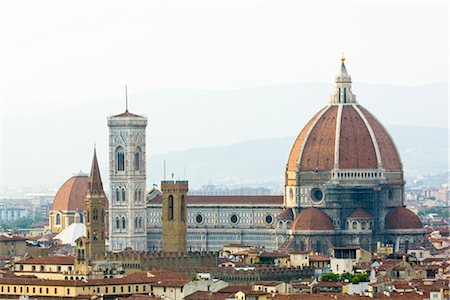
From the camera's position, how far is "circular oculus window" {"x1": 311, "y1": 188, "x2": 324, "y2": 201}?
153 meters

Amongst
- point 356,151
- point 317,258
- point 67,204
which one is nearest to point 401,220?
point 356,151

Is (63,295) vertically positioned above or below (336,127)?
below

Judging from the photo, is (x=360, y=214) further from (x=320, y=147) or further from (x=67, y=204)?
(x=67, y=204)

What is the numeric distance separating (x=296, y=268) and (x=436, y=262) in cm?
1069

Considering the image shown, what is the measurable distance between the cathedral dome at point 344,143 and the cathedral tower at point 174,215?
1372 cm

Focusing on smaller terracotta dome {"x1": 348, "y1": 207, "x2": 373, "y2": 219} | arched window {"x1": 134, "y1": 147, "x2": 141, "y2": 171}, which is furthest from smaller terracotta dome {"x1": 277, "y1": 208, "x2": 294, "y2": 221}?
arched window {"x1": 134, "y1": 147, "x2": 141, "y2": 171}

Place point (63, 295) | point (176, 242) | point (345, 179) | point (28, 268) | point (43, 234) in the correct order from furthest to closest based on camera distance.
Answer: point (43, 234), point (345, 179), point (176, 242), point (28, 268), point (63, 295)

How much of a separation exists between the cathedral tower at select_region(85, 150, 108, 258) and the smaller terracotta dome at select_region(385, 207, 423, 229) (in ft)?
81.2

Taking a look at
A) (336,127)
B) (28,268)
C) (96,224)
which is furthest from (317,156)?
(28,268)

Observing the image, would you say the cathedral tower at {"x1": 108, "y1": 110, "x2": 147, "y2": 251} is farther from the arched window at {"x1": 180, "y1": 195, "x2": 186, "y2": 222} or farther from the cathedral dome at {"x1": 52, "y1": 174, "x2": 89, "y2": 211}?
the cathedral dome at {"x1": 52, "y1": 174, "x2": 89, "y2": 211}

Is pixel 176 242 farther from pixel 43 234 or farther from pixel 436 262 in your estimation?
pixel 43 234

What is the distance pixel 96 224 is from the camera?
5094 inches

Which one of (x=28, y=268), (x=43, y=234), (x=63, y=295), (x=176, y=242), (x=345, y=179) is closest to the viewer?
(x=63, y=295)

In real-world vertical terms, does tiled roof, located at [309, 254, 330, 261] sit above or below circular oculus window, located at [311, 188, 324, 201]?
below
